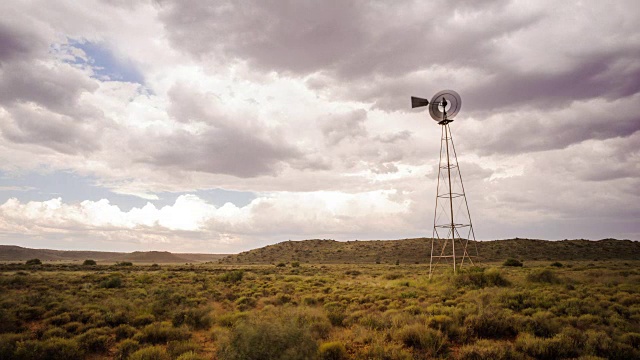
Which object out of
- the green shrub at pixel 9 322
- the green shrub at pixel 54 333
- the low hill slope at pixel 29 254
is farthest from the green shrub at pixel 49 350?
the low hill slope at pixel 29 254

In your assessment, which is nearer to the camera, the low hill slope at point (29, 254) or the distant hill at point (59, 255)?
the low hill slope at point (29, 254)

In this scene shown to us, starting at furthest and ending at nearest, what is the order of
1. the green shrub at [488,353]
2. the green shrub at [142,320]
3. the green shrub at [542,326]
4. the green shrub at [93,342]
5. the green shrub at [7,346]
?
the green shrub at [142,320] → the green shrub at [542,326] → the green shrub at [93,342] → the green shrub at [7,346] → the green shrub at [488,353]

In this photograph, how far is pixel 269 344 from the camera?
916cm

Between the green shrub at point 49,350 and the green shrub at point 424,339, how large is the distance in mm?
10874

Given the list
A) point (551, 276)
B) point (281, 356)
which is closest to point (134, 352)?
point (281, 356)

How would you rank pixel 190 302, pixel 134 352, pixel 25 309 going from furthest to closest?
pixel 190 302 → pixel 25 309 → pixel 134 352

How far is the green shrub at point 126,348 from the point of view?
444 inches

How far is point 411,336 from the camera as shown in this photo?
38.1 ft

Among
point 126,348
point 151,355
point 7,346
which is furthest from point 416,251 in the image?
point 7,346

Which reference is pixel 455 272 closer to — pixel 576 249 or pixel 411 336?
pixel 411 336

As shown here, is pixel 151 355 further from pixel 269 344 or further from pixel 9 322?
pixel 9 322

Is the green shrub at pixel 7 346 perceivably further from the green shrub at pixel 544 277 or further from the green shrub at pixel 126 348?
the green shrub at pixel 544 277

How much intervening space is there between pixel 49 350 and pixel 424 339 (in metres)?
12.2

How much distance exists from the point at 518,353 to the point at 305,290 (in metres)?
18.7
